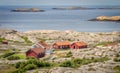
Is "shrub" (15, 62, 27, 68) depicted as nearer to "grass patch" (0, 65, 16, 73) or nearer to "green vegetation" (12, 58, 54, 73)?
"green vegetation" (12, 58, 54, 73)

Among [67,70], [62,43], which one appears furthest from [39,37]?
[67,70]

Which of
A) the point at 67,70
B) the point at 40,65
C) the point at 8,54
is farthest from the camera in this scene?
the point at 8,54

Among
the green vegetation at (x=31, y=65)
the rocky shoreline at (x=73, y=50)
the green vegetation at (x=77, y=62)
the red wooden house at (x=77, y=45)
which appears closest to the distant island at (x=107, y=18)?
the rocky shoreline at (x=73, y=50)

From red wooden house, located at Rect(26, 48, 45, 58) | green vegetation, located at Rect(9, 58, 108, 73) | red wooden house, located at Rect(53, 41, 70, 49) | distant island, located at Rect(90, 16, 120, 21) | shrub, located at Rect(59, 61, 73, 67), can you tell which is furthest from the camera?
distant island, located at Rect(90, 16, 120, 21)

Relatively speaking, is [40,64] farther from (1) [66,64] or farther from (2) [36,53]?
(1) [66,64]

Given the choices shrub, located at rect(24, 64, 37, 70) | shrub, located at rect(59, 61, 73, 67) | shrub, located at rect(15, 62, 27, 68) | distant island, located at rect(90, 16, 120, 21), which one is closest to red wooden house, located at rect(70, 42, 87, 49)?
shrub, located at rect(59, 61, 73, 67)

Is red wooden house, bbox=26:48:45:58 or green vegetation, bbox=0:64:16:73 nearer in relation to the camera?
green vegetation, bbox=0:64:16:73

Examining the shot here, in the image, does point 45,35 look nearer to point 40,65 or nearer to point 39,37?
point 39,37

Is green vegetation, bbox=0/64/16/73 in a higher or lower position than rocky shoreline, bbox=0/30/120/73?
lower

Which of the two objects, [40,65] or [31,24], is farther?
[31,24]
